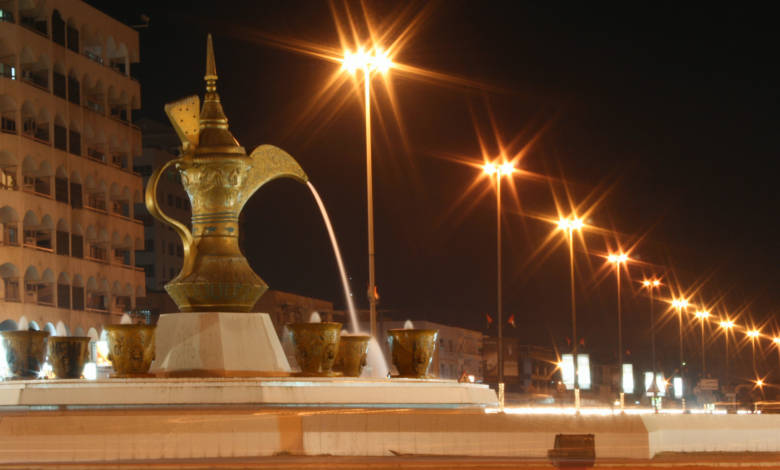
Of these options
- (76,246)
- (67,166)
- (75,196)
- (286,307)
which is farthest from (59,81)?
(286,307)

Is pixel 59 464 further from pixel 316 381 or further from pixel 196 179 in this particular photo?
pixel 196 179

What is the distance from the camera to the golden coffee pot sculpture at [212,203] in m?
18.6

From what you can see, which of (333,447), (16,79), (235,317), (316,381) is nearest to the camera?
(333,447)

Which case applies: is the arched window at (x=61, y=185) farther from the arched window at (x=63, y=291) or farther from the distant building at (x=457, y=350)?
the distant building at (x=457, y=350)

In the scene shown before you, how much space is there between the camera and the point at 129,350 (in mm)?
17531

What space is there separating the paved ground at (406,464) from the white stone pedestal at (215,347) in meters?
3.39

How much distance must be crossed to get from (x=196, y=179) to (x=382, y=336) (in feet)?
245

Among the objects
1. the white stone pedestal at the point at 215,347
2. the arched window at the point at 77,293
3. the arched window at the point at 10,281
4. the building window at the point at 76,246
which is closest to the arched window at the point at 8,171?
the arched window at the point at 10,281

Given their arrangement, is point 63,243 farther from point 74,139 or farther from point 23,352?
point 23,352

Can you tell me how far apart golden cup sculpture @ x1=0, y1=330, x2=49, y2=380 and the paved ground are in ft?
14.0

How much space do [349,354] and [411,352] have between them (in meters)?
0.91

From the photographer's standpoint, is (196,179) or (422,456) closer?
(422,456)

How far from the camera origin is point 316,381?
16.6 metres

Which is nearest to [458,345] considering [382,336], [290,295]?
[382,336]
